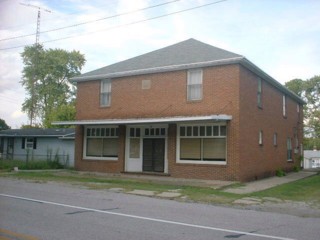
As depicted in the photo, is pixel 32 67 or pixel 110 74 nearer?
pixel 110 74

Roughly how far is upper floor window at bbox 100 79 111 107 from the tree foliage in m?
40.1

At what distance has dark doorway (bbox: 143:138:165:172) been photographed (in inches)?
866

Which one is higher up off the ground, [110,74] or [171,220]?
[110,74]

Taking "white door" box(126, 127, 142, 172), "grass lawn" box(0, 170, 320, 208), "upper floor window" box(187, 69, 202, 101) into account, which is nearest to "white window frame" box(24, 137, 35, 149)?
"white door" box(126, 127, 142, 172)

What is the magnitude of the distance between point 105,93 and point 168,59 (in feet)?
15.1

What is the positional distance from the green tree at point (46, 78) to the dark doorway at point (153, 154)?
3625 centimetres

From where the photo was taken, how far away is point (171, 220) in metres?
9.38

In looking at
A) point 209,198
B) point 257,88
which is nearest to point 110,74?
point 257,88

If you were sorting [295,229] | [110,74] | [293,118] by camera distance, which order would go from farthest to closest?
[293,118] < [110,74] < [295,229]

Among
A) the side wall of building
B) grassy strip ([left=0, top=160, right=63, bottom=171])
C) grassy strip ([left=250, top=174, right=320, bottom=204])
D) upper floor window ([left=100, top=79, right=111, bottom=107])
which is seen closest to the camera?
grassy strip ([left=250, top=174, right=320, bottom=204])

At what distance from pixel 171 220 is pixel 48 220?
9.12 ft

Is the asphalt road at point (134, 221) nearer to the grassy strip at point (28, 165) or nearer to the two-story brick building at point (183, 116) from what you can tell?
the two-story brick building at point (183, 116)

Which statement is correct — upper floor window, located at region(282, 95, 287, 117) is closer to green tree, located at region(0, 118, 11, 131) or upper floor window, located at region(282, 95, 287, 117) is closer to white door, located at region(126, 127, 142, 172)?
white door, located at region(126, 127, 142, 172)

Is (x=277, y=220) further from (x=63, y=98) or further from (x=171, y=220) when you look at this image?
(x=63, y=98)
